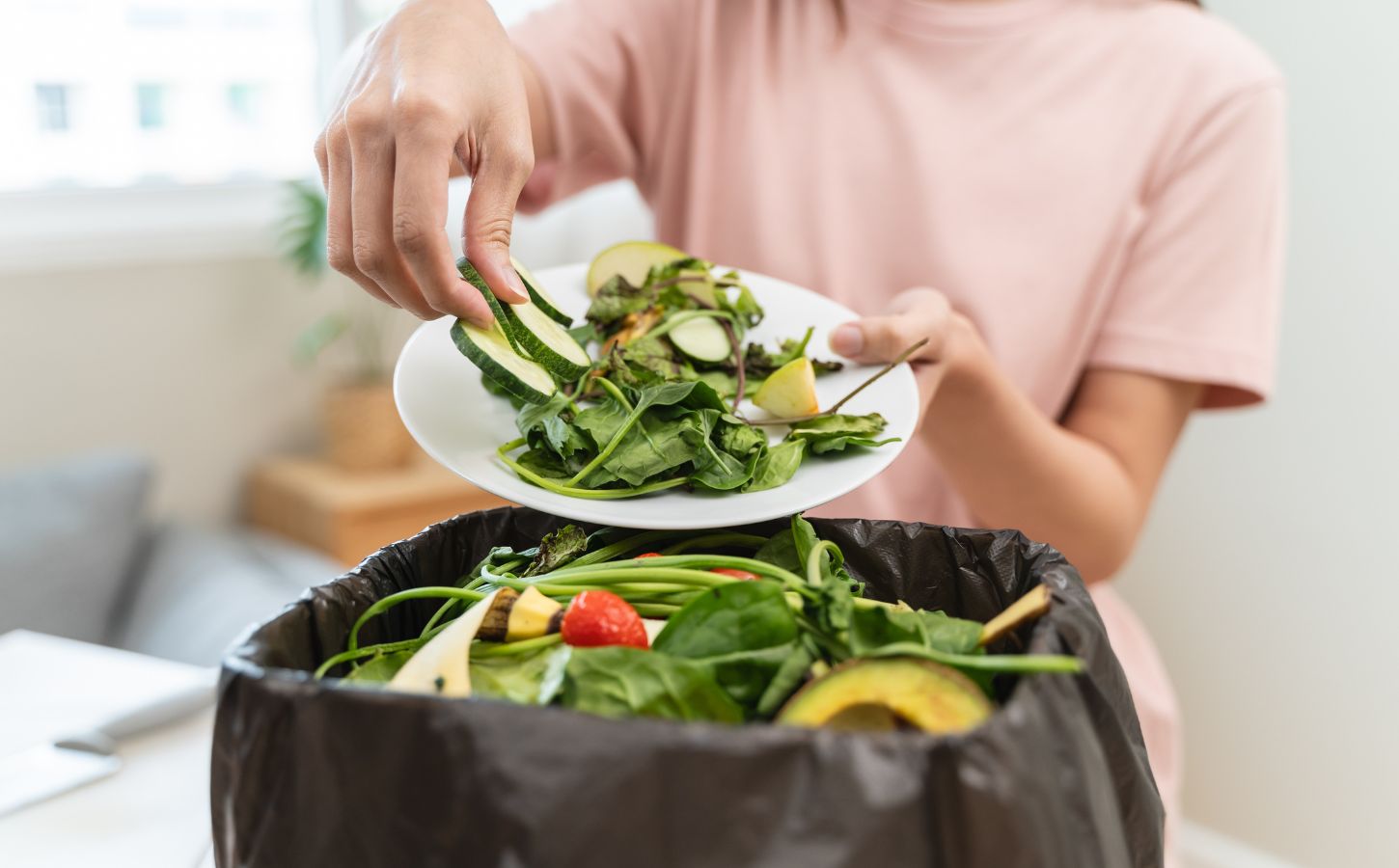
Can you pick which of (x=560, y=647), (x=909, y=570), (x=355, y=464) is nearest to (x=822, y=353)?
(x=909, y=570)

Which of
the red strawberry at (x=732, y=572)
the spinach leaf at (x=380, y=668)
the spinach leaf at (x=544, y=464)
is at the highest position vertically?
the spinach leaf at (x=544, y=464)

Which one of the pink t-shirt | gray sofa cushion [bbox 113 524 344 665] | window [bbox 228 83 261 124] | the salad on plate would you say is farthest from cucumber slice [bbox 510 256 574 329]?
window [bbox 228 83 261 124]

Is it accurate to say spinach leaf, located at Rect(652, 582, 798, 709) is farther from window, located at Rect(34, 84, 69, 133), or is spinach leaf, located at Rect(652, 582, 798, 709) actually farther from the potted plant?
window, located at Rect(34, 84, 69, 133)

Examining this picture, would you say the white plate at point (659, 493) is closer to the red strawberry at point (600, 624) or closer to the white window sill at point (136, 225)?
the red strawberry at point (600, 624)

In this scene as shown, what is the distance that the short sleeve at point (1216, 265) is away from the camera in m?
1.19

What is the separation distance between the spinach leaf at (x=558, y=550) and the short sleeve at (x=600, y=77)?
76cm

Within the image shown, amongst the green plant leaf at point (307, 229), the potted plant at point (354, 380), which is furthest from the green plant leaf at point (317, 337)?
the green plant leaf at point (307, 229)

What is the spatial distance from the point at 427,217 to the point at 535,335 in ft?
0.32

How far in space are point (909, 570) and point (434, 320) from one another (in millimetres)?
366

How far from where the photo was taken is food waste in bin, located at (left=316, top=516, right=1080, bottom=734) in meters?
0.42

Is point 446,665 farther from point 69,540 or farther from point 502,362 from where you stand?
point 69,540

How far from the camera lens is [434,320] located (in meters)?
0.77

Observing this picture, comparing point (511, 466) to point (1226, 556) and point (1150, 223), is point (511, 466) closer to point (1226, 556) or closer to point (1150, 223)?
point (1150, 223)

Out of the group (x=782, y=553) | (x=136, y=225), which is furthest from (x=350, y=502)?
(x=782, y=553)
